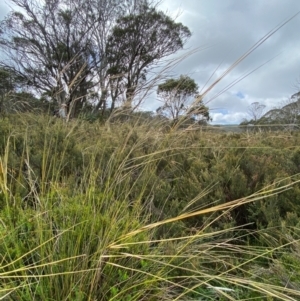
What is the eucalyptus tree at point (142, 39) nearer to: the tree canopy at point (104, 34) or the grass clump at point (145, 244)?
the tree canopy at point (104, 34)

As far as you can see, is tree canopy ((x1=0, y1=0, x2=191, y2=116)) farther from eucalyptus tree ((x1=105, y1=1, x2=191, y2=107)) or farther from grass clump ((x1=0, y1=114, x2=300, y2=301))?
grass clump ((x1=0, y1=114, x2=300, y2=301))

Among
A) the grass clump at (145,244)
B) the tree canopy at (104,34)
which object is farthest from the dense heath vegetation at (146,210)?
the tree canopy at (104,34)

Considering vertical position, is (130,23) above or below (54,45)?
above

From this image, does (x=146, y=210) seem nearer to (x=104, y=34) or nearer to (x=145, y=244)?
(x=145, y=244)

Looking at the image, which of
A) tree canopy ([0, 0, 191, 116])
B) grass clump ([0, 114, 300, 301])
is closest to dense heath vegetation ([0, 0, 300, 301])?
grass clump ([0, 114, 300, 301])

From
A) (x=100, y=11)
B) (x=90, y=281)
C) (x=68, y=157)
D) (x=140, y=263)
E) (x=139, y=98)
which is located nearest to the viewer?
(x=90, y=281)

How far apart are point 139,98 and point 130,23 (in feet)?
70.7

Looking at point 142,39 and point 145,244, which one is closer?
point 145,244

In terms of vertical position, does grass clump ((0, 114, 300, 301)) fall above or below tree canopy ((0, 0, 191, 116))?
below

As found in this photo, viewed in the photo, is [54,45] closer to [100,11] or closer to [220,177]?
[100,11]

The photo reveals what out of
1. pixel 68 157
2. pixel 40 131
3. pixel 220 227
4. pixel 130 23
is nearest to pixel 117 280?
pixel 220 227

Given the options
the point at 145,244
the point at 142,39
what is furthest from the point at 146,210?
the point at 142,39

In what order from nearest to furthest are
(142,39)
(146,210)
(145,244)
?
(145,244) < (146,210) < (142,39)

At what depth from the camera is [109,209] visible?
61.1 inches
